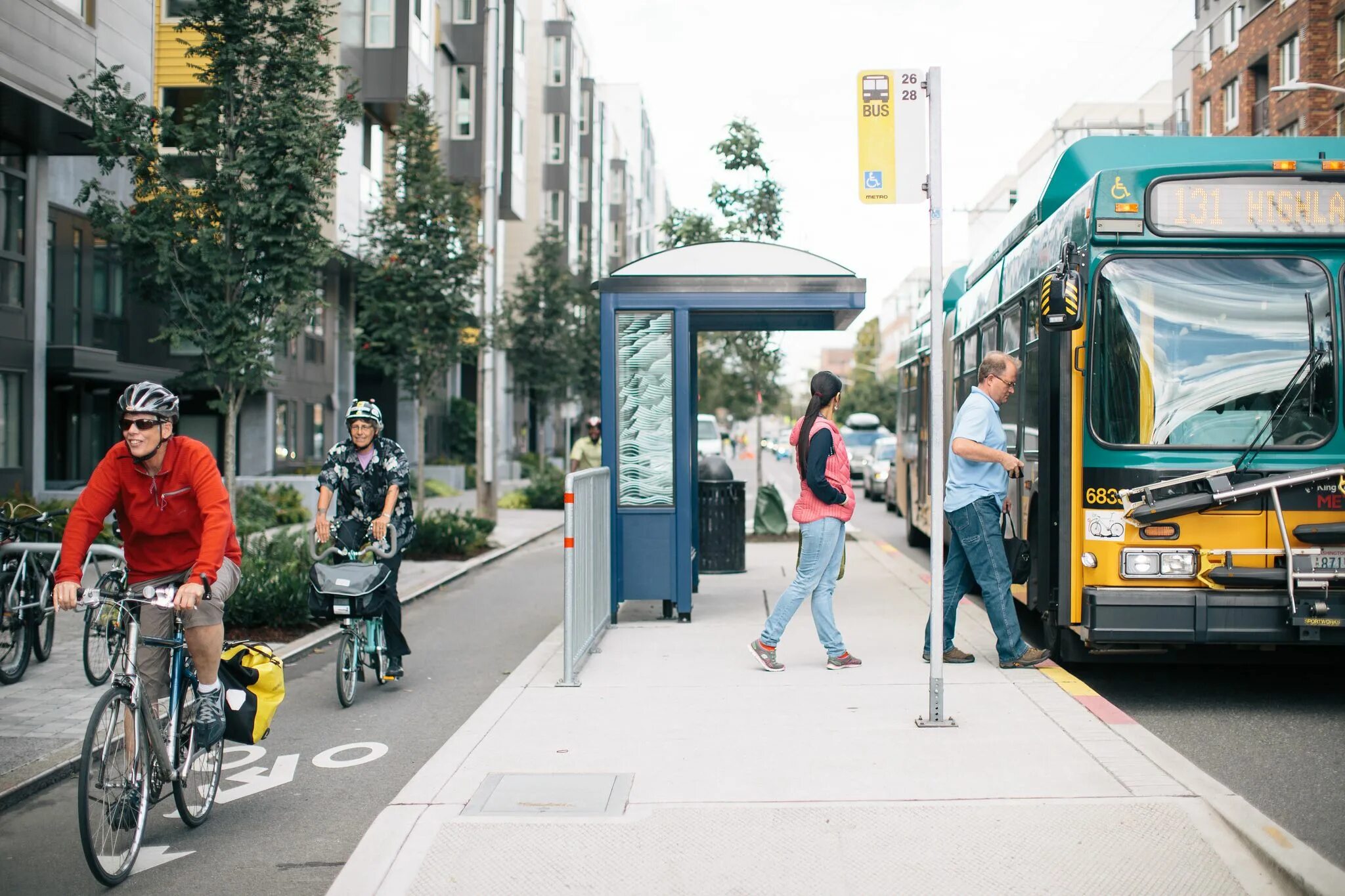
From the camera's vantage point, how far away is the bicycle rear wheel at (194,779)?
5.48 meters

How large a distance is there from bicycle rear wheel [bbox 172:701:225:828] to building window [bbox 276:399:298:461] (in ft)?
70.7

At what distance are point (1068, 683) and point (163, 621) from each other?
199 inches

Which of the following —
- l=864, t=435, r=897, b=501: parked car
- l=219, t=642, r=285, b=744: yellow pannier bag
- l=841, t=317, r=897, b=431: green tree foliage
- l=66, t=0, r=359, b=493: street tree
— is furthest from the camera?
l=841, t=317, r=897, b=431: green tree foliage

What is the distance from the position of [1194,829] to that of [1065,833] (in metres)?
0.48

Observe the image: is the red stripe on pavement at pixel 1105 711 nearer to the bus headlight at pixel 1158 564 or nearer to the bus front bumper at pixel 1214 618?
the bus front bumper at pixel 1214 618

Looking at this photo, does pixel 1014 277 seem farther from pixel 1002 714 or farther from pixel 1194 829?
pixel 1194 829

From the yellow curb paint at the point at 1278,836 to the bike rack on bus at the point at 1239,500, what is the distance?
2690 millimetres

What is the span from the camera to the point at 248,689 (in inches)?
229

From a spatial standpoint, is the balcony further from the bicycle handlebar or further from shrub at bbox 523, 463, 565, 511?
the bicycle handlebar

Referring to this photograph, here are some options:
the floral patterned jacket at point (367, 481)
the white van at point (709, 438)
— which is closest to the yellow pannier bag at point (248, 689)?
the floral patterned jacket at point (367, 481)

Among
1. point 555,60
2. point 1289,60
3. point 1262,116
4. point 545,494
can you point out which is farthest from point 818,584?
point 555,60

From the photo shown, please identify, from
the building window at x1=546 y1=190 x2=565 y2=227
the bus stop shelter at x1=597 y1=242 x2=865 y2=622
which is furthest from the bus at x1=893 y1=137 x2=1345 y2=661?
the building window at x1=546 y1=190 x2=565 y2=227

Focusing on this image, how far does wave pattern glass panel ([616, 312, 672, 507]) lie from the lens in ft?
34.6

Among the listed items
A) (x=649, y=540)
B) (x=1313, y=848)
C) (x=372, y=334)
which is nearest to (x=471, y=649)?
(x=649, y=540)
